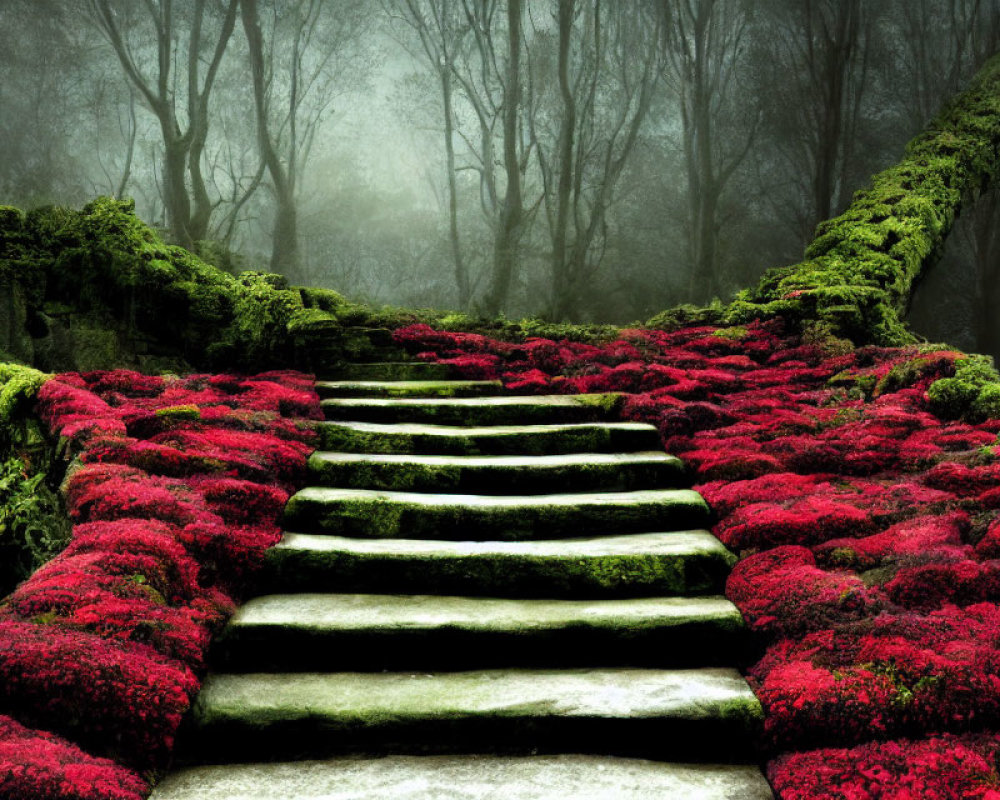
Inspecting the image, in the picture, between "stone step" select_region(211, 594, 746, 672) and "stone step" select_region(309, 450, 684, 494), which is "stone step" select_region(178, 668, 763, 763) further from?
"stone step" select_region(309, 450, 684, 494)

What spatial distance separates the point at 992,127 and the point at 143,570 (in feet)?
52.0

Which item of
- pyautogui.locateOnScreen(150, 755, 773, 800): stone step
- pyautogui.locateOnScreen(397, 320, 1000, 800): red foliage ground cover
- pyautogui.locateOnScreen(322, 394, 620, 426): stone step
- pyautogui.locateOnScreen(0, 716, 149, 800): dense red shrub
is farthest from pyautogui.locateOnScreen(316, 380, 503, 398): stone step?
pyautogui.locateOnScreen(0, 716, 149, 800): dense red shrub

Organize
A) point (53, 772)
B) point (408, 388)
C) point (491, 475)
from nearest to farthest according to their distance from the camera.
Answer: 1. point (53, 772)
2. point (491, 475)
3. point (408, 388)

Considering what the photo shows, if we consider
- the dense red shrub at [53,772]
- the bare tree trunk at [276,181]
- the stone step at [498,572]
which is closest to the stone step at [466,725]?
the dense red shrub at [53,772]

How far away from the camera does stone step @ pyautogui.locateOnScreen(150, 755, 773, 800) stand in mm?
1963

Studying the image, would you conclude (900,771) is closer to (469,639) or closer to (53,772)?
(469,639)

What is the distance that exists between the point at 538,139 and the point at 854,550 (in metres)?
12.4

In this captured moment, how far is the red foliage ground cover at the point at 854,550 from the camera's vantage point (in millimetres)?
1969

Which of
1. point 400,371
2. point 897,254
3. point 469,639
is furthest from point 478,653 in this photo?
point 897,254

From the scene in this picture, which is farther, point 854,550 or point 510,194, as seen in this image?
point 510,194

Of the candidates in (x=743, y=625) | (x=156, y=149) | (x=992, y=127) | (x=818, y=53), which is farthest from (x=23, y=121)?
(x=992, y=127)

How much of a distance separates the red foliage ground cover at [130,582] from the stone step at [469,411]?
1.75 ft

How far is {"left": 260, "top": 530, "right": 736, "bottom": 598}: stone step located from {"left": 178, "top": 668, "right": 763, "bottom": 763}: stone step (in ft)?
2.27

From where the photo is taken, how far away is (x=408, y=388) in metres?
5.64
